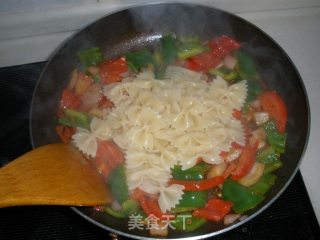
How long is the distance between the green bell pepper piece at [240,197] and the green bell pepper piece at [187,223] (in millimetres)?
209

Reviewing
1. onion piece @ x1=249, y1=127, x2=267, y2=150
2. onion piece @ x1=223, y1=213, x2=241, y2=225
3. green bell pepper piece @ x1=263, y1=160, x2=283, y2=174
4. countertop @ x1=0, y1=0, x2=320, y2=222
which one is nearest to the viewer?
onion piece @ x1=223, y1=213, x2=241, y2=225

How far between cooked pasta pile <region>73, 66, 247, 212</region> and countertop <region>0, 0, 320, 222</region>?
1.87 feet

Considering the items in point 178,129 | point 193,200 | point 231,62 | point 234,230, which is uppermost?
point 231,62

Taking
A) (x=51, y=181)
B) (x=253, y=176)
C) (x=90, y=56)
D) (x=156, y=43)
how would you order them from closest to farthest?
(x=51, y=181) → (x=253, y=176) → (x=90, y=56) → (x=156, y=43)

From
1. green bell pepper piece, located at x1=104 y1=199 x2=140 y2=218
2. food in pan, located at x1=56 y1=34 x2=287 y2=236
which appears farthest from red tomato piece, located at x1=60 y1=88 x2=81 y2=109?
green bell pepper piece, located at x1=104 y1=199 x2=140 y2=218

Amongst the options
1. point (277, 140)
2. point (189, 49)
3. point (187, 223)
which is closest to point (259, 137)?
point (277, 140)

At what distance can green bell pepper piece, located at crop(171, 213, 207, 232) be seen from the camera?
2113mm

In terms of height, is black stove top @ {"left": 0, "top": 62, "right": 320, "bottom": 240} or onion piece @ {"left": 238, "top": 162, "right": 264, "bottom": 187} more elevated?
onion piece @ {"left": 238, "top": 162, "right": 264, "bottom": 187}

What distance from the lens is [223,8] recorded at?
298 centimetres

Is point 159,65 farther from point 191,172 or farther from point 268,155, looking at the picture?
point 268,155

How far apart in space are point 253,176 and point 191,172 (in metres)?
0.40

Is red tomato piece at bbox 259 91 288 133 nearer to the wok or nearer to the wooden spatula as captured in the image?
the wok

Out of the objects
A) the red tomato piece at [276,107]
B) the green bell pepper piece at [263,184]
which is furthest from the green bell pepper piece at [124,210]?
the red tomato piece at [276,107]

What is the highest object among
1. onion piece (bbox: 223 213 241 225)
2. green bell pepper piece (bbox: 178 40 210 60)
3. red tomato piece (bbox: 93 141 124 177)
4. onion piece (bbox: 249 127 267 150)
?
green bell pepper piece (bbox: 178 40 210 60)
